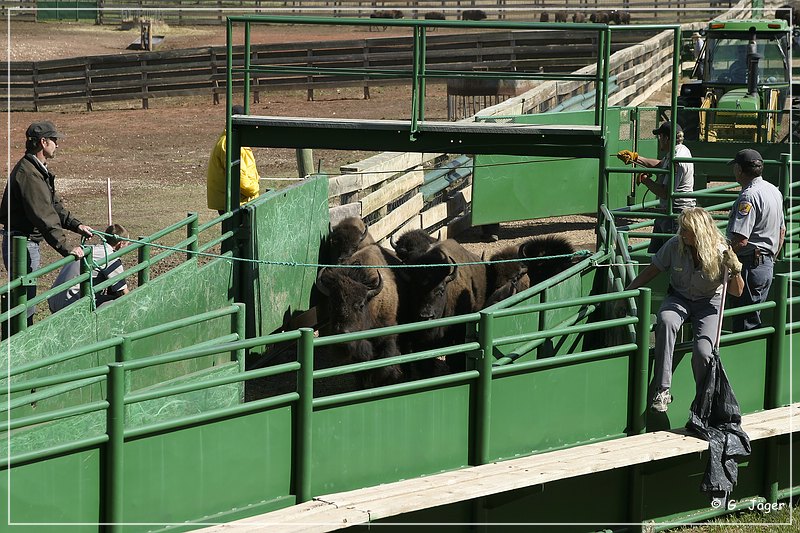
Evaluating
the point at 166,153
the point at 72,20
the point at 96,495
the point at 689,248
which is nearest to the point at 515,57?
the point at 166,153

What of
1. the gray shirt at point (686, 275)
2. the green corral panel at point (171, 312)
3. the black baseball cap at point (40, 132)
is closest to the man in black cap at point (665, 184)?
the gray shirt at point (686, 275)

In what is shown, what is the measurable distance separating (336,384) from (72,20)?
44.7 meters

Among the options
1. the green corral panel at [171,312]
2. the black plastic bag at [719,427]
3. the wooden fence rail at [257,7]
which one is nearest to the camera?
the black plastic bag at [719,427]

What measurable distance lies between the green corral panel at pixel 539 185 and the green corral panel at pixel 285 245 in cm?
470

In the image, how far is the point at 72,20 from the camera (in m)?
51.8

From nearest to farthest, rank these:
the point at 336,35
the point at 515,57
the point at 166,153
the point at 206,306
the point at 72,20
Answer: the point at 206,306
the point at 166,153
the point at 515,57
the point at 336,35
the point at 72,20

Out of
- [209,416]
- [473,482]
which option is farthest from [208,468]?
[473,482]

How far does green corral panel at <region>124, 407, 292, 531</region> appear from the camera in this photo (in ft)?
19.7

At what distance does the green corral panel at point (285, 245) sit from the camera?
10688 millimetres

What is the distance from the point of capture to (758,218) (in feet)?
30.3

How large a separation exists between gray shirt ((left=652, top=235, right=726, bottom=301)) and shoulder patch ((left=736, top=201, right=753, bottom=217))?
52.8 inches

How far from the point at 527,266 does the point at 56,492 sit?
21.0 feet

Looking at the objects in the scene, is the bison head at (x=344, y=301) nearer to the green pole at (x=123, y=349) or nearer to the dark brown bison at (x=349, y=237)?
the dark brown bison at (x=349, y=237)

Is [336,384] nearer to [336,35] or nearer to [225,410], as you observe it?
[225,410]
